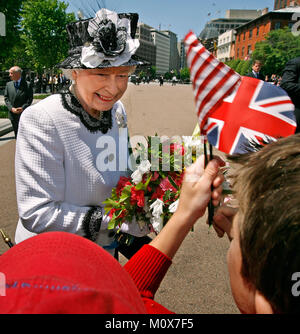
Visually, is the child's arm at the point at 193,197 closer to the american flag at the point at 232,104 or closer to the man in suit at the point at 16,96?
the american flag at the point at 232,104

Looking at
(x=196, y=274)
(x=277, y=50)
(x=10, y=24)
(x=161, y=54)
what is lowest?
(x=196, y=274)

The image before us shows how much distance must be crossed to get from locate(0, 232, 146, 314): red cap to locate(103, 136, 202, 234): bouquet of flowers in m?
0.85

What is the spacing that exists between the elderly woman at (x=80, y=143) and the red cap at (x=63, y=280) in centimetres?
84

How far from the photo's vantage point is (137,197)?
1465 millimetres

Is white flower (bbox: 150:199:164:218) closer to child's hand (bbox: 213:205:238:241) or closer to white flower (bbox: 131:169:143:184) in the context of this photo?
white flower (bbox: 131:169:143:184)

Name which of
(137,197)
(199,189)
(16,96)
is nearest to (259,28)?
(16,96)

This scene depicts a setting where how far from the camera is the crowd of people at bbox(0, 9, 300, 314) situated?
1.60ft


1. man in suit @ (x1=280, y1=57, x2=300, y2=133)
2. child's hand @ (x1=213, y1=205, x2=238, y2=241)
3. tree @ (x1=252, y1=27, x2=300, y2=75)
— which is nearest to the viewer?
child's hand @ (x1=213, y1=205, x2=238, y2=241)

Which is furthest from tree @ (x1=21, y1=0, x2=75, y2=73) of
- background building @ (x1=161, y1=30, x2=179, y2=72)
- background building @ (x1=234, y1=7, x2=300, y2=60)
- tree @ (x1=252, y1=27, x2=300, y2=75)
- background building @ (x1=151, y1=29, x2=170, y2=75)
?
background building @ (x1=151, y1=29, x2=170, y2=75)

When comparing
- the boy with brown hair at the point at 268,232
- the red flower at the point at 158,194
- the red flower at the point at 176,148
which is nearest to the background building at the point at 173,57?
the red flower at the point at 176,148

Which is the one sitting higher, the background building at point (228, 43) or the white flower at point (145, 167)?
the background building at point (228, 43)

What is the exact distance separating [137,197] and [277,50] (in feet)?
172

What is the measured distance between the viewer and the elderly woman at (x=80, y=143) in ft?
4.53

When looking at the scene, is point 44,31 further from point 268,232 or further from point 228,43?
point 228,43
